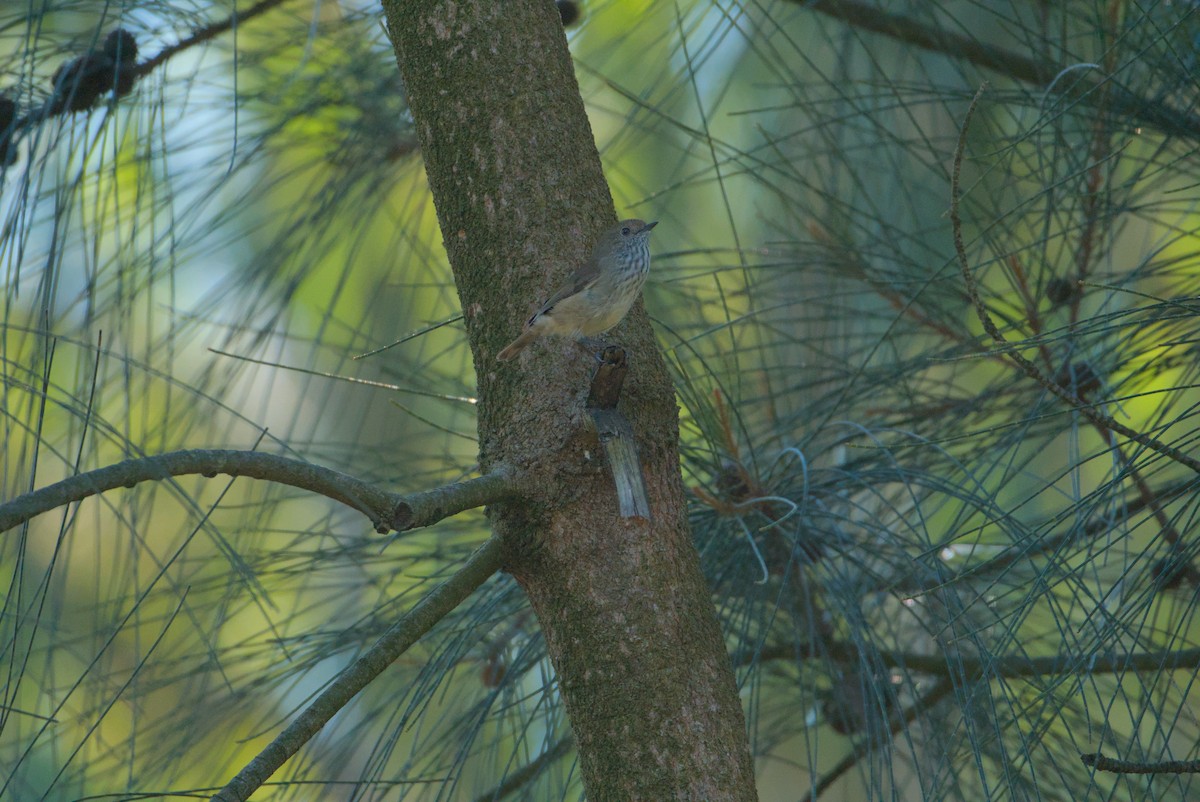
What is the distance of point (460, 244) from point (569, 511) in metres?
0.33

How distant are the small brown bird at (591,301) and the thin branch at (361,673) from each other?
0.22 metres

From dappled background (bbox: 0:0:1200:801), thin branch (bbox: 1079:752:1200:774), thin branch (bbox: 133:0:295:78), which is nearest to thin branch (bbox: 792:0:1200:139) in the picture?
dappled background (bbox: 0:0:1200:801)

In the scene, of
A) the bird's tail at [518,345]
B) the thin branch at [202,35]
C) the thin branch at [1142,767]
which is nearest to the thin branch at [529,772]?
the bird's tail at [518,345]

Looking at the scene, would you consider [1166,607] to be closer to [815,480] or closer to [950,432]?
[950,432]

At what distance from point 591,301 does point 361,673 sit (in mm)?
458

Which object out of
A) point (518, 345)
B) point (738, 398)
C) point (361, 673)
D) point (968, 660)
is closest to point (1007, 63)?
point (738, 398)

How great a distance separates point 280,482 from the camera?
94 cm

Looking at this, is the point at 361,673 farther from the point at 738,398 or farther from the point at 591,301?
the point at 738,398

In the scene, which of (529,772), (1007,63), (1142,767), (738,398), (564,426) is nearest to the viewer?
(1142,767)

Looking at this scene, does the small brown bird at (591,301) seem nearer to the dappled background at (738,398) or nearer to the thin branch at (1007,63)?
the dappled background at (738,398)

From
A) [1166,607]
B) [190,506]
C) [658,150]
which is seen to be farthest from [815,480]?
[658,150]

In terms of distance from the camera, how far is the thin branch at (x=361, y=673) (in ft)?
3.07

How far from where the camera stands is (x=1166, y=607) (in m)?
2.42

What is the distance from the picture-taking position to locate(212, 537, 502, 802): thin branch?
0.94 meters
